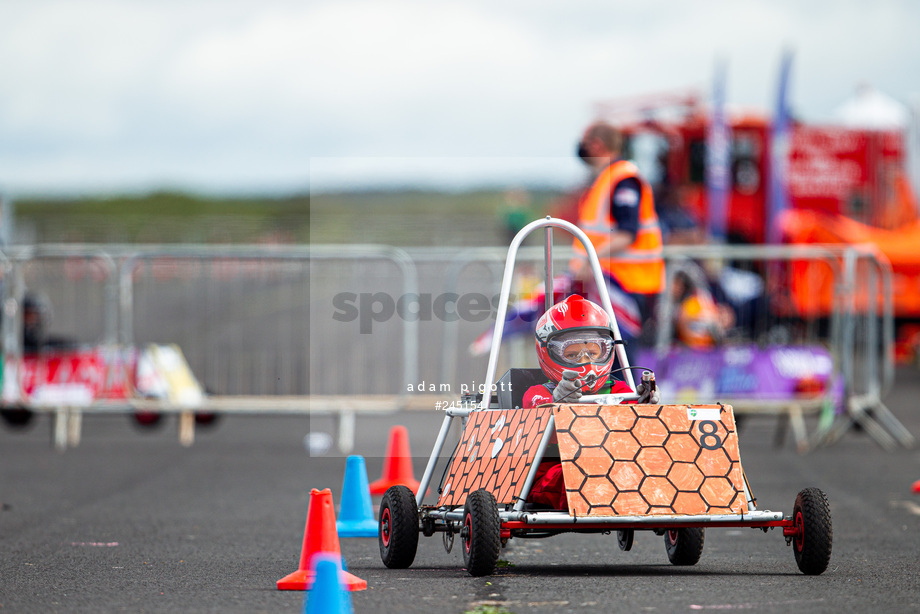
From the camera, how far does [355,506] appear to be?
7.78 meters

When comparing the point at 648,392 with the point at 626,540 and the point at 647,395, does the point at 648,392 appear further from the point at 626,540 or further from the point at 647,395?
the point at 626,540

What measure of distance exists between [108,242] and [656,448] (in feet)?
85.7

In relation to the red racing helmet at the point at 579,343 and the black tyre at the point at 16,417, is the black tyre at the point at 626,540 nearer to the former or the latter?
the red racing helmet at the point at 579,343

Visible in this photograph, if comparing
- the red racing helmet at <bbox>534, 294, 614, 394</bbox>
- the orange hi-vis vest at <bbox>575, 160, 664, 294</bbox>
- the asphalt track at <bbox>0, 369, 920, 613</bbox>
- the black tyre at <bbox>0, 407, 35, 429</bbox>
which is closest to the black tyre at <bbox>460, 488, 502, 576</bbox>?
the asphalt track at <bbox>0, 369, 920, 613</bbox>

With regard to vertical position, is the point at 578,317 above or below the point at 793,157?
below

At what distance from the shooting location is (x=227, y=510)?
9273 millimetres

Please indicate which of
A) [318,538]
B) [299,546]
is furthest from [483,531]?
[299,546]

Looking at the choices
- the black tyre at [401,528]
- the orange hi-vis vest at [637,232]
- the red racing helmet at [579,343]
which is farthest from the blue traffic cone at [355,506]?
the orange hi-vis vest at [637,232]

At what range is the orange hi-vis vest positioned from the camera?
9.72 metres

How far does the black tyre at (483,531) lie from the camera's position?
557cm

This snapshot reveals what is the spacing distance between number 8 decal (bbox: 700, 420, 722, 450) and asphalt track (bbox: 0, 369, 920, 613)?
0.58 meters

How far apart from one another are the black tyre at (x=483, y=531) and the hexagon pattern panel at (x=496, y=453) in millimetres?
217

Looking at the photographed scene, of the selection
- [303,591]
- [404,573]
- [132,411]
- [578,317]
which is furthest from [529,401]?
[132,411]

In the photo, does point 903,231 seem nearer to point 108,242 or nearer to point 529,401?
point 108,242
